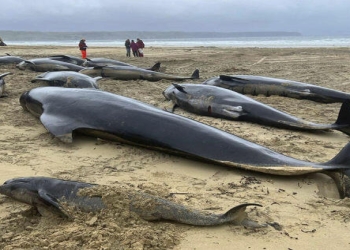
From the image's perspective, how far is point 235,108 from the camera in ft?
22.5

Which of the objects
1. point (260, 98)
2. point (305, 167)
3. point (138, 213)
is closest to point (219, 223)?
point (138, 213)

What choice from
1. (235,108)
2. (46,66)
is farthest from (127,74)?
(235,108)

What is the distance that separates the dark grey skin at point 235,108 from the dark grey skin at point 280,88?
6.64ft

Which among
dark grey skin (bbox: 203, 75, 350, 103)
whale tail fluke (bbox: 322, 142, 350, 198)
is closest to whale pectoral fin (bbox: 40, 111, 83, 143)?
whale tail fluke (bbox: 322, 142, 350, 198)

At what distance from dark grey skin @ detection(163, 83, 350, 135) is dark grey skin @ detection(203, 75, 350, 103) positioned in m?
2.02

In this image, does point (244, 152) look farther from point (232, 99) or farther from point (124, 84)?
point (124, 84)

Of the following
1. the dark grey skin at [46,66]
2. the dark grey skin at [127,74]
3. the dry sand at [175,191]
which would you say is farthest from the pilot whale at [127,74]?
the dry sand at [175,191]

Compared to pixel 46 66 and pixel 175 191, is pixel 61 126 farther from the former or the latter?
pixel 46 66

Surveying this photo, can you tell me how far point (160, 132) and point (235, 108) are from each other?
2.43m

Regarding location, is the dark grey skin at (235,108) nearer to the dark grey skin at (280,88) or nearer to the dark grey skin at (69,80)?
the dark grey skin at (280,88)

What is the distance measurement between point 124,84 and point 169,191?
295 inches

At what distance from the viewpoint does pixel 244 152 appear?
4.34 meters

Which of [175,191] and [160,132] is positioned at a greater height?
[160,132]

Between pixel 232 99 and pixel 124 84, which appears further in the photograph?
pixel 124 84
